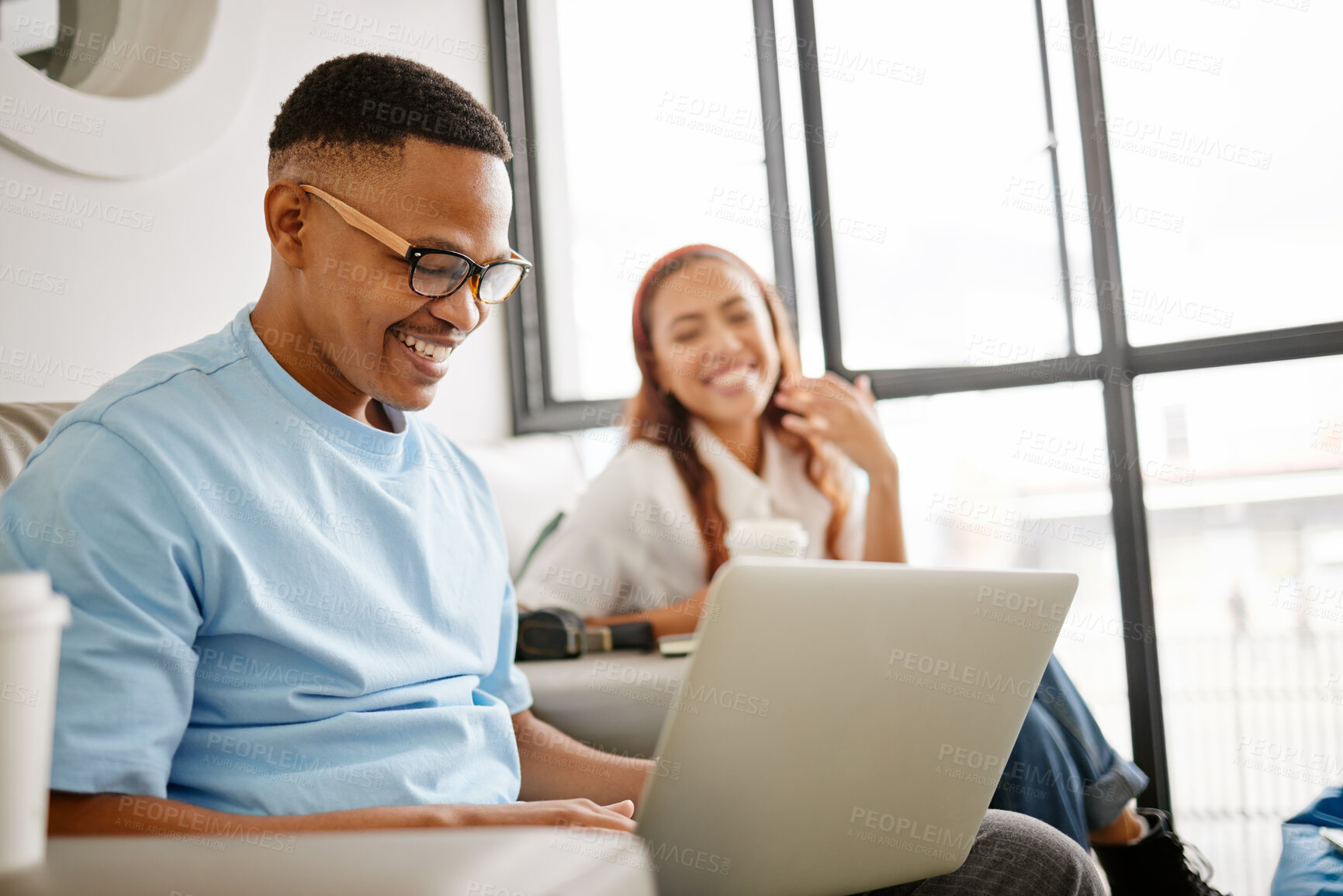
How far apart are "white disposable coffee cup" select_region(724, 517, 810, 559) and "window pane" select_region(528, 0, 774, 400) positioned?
115cm

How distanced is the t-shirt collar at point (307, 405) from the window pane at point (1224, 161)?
71.7 inches

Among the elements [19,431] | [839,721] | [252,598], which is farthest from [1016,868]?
[19,431]

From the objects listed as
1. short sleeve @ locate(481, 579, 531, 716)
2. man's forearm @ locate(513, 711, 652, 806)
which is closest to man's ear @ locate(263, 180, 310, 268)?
short sleeve @ locate(481, 579, 531, 716)

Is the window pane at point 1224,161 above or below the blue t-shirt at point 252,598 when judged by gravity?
above

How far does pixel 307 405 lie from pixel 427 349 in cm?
14

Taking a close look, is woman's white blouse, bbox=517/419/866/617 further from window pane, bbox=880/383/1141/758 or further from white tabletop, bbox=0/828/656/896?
white tabletop, bbox=0/828/656/896

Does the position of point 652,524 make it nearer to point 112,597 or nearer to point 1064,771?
point 1064,771

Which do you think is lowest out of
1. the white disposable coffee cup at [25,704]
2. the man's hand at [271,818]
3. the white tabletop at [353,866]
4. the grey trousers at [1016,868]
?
the grey trousers at [1016,868]

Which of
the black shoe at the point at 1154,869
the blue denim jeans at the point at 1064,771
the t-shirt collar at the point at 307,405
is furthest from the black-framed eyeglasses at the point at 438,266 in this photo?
the black shoe at the point at 1154,869

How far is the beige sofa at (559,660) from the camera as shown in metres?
1.07

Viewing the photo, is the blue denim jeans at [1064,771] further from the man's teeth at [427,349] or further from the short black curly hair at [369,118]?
the short black curly hair at [369,118]

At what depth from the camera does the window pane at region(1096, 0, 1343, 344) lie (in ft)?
6.82

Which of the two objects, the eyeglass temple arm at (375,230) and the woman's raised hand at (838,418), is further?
the woman's raised hand at (838,418)

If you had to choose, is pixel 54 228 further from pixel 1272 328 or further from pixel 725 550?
pixel 1272 328
